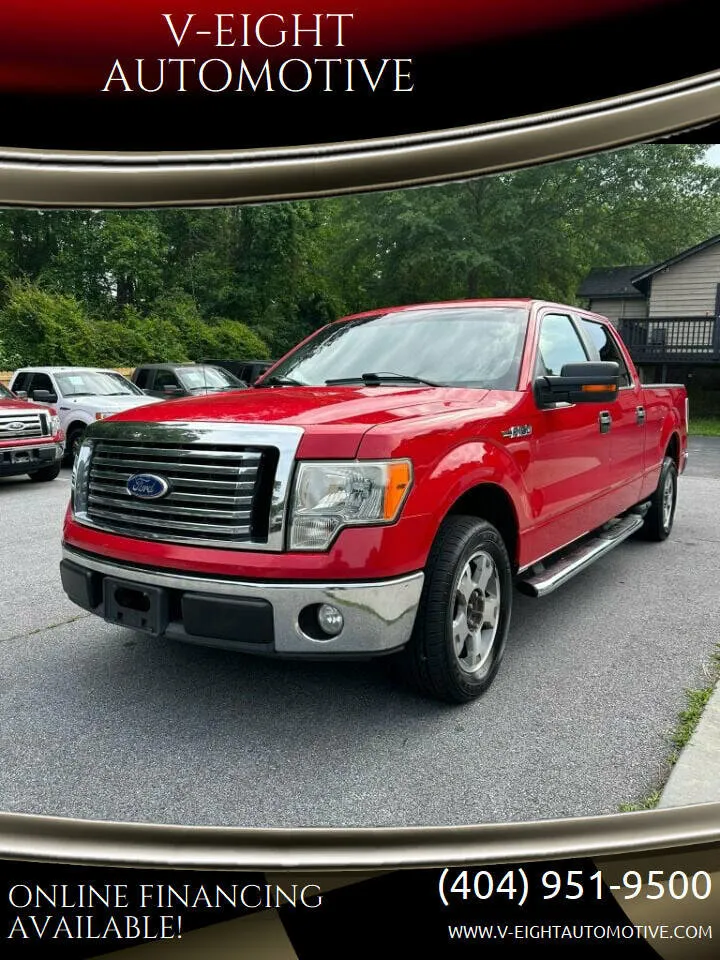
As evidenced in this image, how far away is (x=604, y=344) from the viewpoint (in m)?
5.42

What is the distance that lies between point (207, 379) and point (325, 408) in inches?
463

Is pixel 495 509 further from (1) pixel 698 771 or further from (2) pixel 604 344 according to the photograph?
(2) pixel 604 344

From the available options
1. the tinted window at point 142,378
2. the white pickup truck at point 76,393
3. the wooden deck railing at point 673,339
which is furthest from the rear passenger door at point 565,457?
the wooden deck railing at point 673,339

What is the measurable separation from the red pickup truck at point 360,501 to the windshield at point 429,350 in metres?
0.01

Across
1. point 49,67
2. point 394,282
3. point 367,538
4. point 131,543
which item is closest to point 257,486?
point 367,538

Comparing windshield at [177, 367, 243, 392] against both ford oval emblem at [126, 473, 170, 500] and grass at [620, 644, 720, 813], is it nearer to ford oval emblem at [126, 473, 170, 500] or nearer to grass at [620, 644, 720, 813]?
ford oval emblem at [126, 473, 170, 500]

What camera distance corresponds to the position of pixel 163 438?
123 inches

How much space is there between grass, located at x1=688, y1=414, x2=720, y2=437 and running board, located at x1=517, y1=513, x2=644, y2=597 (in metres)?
13.9

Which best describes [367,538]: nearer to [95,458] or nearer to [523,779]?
[523,779]

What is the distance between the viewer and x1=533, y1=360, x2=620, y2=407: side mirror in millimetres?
3783

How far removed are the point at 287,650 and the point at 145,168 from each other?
293 centimetres

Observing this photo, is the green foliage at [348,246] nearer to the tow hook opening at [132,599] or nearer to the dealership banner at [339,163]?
the dealership banner at [339,163]

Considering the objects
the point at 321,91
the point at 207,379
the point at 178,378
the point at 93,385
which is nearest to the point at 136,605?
the point at 321,91

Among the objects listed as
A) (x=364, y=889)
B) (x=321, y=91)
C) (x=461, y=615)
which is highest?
(x=321, y=91)
